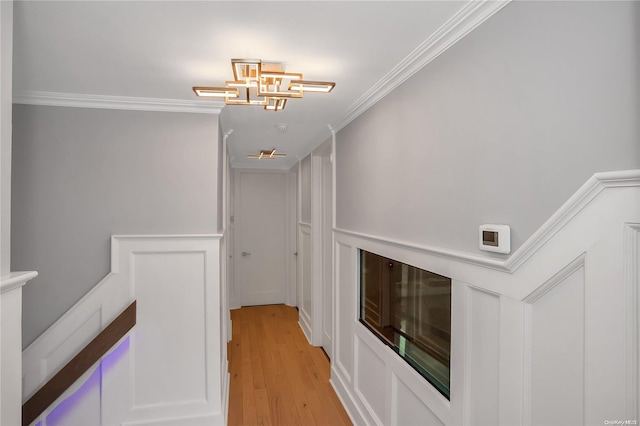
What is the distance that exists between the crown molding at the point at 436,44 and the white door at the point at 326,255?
162 cm

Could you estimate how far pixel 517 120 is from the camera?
1219 mm

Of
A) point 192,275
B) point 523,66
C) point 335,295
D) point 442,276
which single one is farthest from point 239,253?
point 523,66

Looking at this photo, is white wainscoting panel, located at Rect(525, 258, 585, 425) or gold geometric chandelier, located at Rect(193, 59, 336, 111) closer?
white wainscoting panel, located at Rect(525, 258, 585, 425)

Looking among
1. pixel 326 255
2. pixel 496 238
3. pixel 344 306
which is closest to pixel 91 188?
pixel 344 306

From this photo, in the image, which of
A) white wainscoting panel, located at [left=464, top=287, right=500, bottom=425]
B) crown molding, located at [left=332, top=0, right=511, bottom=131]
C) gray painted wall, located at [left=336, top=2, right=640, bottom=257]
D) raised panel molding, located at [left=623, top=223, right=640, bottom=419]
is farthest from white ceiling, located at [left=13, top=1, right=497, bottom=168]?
white wainscoting panel, located at [left=464, top=287, right=500, bottom=425]

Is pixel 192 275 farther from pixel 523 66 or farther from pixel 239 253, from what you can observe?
pixel 239 253

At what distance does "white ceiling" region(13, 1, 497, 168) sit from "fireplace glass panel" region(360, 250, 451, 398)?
1.10m

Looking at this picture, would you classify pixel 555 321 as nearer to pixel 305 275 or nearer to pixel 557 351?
pixel 557 351

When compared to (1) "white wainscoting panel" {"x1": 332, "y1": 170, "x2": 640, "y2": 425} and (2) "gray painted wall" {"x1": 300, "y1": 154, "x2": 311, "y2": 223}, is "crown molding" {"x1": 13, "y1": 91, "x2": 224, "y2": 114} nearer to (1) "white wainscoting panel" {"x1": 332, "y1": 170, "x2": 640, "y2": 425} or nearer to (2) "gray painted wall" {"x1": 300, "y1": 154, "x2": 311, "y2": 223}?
(1) "white wainscoting panel" {"x1": 332, "y1": 170, "x2": 640, "y2": 425}

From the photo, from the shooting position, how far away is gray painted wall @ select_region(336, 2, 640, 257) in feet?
3.06

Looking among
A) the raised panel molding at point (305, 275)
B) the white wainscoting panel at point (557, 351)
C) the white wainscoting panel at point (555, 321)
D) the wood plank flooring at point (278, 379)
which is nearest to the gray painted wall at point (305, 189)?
the raised panel molding at point (305, 275)

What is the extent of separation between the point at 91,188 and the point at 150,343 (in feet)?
3.82

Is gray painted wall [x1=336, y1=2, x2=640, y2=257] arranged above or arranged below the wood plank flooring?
above

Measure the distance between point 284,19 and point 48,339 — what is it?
99.4 inches
